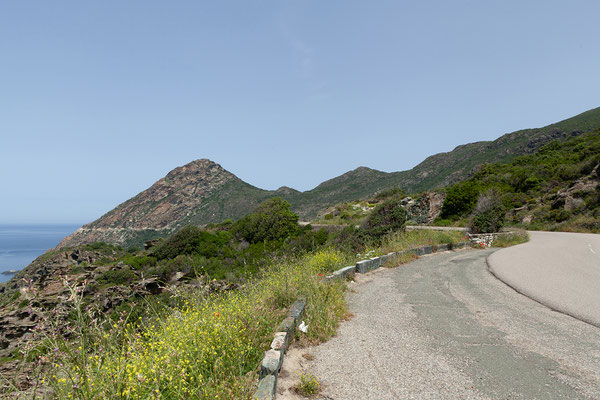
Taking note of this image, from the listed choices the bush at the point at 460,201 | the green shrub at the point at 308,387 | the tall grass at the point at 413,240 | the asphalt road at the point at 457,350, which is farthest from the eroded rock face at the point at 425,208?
the green shrub at the point at 308,387

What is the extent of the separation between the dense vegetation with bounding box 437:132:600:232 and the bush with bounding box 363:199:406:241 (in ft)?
23.5

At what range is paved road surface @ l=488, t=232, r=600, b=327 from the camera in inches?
254

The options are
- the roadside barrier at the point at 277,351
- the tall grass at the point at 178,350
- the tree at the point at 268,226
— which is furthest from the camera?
the tree at the point at 268,226

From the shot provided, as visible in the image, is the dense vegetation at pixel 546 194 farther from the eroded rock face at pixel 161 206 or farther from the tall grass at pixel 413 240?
the eroded rock face at pixel 161 206

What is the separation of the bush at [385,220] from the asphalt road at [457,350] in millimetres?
8010

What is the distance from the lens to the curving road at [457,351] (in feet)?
11.7

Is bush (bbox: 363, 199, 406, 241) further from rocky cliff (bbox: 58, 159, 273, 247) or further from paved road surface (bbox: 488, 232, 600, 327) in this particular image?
→ rocky cliff (bbox: 58, 159, 273, 247)

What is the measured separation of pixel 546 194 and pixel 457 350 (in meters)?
34.2

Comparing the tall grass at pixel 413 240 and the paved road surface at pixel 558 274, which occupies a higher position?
the tall grass at pixel 413 240

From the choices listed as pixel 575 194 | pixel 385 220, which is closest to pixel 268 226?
pixel 385 220

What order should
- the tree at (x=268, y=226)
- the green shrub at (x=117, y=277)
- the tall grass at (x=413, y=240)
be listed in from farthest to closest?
the tree at (x=268, y=226), the green shrub at (x=117, y=277), the tall grass at (x=413, y=240)

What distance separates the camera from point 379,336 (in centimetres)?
523

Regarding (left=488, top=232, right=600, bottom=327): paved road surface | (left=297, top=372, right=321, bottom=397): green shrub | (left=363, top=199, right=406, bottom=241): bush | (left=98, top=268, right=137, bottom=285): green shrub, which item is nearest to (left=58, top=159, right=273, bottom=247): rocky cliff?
(left=98, top=268, right=137, bottom=285): green shrub

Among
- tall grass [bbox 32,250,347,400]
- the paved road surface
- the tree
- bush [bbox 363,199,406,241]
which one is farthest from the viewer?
the tree
